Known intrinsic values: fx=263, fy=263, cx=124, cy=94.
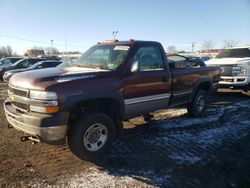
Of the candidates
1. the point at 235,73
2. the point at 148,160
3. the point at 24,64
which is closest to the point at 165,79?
the point at 148,160

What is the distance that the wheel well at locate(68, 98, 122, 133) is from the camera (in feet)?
13.7

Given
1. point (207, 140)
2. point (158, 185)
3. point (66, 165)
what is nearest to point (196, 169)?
point (158, 185)

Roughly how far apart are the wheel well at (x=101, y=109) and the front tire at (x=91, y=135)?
129mm

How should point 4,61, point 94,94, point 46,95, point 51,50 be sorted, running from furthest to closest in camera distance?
point 51,50
point 4,61
point 94,94
point 46,95

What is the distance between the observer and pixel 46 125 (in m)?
3.71

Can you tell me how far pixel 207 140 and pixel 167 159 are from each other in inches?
52.8

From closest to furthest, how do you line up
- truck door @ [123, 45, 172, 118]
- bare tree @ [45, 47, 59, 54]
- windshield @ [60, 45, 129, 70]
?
truck door @ [123, 45, 172, 118] → windshield @ [60, 45, 129, 70] → bare tree @ [45, 47, 59, 54]

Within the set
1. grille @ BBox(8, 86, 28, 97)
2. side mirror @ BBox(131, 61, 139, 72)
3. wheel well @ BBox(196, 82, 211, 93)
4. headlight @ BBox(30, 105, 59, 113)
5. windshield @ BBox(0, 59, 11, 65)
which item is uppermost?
side mirror @ BBox(131, 61, 139, 72)

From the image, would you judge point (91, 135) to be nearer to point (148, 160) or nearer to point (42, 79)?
point (148, 160)

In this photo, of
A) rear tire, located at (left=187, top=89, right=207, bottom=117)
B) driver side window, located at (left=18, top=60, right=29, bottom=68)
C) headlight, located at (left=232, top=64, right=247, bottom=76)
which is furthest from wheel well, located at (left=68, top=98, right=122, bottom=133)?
driver side window, located at (left=18, top=60, right=29, bottom=68)

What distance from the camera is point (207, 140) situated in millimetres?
5398

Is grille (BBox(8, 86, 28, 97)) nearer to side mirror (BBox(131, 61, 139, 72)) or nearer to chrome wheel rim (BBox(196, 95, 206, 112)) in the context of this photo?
side mirror (BBox(131, 61, 139, 72))

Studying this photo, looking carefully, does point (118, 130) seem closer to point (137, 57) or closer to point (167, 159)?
point (167, 159)

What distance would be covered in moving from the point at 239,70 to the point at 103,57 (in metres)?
6.64
